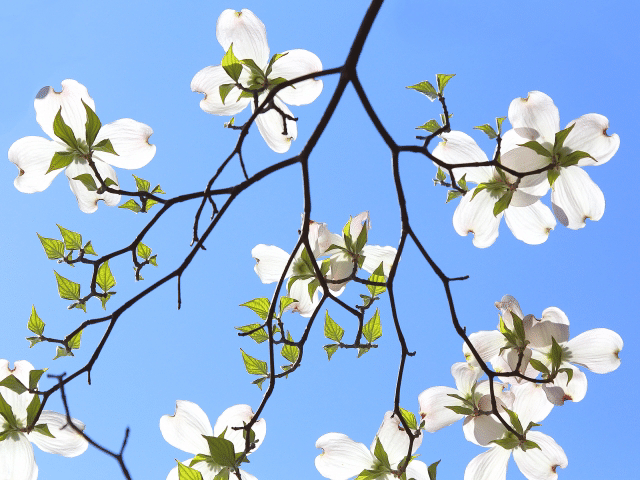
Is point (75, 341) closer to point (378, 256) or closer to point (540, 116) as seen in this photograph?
point (378, 256)

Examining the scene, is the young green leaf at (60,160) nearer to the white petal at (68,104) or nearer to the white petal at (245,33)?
the white petal at (68,104)

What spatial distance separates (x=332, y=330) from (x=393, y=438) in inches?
9.7

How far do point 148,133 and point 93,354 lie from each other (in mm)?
433

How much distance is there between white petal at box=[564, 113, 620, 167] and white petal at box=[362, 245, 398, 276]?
0.39 meters

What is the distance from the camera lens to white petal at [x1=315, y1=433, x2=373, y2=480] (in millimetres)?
1131

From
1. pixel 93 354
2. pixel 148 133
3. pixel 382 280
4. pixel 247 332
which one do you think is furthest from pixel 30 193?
pixel 382 280

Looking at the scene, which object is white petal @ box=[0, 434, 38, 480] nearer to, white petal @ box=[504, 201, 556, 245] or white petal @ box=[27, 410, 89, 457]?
white petal @ box=[27, 410, 89, 457]

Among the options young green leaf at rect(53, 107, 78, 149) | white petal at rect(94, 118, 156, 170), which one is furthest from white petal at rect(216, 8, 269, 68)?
young green leaf at rect(53, 107, 78, 149)

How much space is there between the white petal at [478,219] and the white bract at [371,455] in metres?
0.41

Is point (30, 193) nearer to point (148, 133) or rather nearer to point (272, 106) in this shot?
point (148, 133)

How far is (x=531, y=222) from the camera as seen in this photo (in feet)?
3.95

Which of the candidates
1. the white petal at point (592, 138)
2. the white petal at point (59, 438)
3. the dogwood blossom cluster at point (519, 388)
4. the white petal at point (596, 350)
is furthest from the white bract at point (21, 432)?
the white petal at point (592, 138)

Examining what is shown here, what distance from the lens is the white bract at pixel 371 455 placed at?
43.9 inches

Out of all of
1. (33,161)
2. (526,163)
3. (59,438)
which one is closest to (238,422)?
(59,438)
